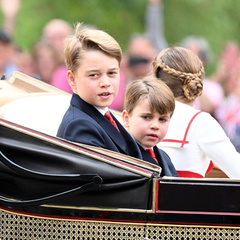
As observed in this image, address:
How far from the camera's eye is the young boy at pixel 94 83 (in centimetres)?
367

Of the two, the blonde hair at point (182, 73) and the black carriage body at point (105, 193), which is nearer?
the black carriage body at point (105, 193)

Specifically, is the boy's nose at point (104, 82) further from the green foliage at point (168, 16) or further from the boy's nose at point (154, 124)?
the green foliage at point (168, 16)

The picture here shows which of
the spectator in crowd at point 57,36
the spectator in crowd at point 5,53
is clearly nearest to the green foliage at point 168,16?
the spectator in crowd at point 57,36

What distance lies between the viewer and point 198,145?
4.12 meters

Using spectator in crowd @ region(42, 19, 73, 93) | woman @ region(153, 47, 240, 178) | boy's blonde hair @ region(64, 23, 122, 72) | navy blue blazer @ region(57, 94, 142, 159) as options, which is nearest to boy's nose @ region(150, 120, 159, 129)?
navy blue blazer @ region(57, 94, 142, 159)

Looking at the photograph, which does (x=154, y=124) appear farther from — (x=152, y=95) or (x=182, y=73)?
(x=182, y=73)

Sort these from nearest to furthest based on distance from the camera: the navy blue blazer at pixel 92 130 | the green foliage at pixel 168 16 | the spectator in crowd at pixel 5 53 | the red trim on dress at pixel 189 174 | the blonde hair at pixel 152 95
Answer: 1. the navy blue blazer at pixel 92 130
2. the blonde hair at pixel 152 95
3. the red trim on dress at pixel 189 174
4. the spectator in crowd at pixel 5 53
5. the green foliage at pixel 168 16

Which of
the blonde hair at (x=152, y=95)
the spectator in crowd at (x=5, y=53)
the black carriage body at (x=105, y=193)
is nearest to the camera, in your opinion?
the black carriage body at (x=105, y=193)

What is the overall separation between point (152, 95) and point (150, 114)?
98 mm

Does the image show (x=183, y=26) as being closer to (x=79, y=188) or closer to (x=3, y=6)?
(x=3, y=6)

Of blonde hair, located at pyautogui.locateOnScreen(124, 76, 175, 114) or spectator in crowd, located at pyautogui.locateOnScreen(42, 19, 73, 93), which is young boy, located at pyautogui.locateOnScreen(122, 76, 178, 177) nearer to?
blonde hair, located at pyautogui.locateOnScreen(124, 76, 175, 114)

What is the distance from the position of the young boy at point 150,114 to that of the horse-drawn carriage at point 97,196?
417mm

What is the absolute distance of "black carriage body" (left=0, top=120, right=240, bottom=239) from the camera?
133 inches

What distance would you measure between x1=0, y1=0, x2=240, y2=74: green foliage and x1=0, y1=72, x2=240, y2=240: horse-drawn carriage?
23.3 feet
